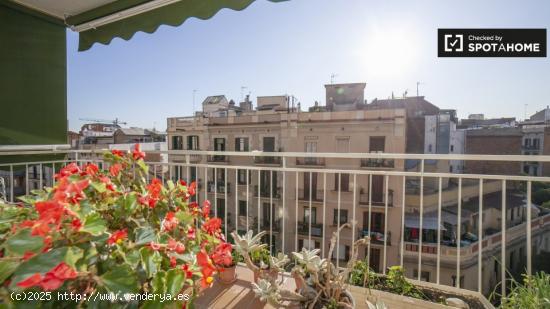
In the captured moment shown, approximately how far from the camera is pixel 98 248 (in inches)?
24.2

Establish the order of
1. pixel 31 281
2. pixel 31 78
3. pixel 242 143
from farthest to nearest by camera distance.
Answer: pixel 242 143 < pixel 31 78 < pixel 31 281

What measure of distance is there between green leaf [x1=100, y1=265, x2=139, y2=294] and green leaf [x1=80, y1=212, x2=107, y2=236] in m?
0.09

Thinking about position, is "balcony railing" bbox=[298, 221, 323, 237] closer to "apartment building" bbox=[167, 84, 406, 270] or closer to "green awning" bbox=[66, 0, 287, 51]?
"apartment building" bbox=[167, 84, 406, 270]

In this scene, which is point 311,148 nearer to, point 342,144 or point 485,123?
point 342,144

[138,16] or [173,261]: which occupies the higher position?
[138,16]

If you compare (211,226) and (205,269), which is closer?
(205,269)

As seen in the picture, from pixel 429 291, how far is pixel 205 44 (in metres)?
5.74

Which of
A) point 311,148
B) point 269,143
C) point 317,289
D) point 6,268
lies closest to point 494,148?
point 311,148

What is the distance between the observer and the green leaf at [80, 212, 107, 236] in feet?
1.90

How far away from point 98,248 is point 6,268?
5.9 inches

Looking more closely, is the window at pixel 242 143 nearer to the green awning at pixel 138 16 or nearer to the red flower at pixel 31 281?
the green awning at pixel 138 16

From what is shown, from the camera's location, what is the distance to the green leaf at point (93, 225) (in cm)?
58

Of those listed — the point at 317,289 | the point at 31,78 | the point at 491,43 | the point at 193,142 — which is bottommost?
the point at 317,289

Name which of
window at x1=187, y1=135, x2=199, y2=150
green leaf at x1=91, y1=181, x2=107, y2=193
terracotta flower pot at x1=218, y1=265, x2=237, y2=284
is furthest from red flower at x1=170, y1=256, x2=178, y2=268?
window at x1=187, y1=135, x2=199, y2=150
